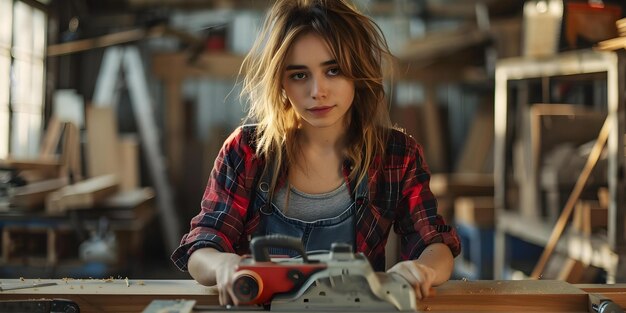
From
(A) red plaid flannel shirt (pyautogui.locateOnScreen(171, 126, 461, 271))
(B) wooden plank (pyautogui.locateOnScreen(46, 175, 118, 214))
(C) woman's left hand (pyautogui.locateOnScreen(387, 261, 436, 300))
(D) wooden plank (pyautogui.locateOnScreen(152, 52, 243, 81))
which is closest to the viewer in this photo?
(C) woman's left hand (pyautogui.locateOnScreen(387, 261, 436, 300))

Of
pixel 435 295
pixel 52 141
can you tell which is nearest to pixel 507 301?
pixel 435 295

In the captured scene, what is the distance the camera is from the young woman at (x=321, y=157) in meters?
1.78

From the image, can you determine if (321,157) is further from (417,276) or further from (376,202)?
(417,276)

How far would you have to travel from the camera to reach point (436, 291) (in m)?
1.56

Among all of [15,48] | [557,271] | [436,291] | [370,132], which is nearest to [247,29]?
[15,48]

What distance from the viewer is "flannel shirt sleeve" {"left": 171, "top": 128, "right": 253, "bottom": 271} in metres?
1.75

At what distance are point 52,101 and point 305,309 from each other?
6030 mm

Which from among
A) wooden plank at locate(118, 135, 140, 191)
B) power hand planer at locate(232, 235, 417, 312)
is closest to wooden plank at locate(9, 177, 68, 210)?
wooden plank at locate(118, 135, 140, 191)

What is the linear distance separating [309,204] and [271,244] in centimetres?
65

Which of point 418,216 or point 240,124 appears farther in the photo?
point 240,124

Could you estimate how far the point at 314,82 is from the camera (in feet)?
5.72

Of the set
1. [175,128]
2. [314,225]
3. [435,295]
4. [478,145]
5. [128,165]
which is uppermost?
[175,128]

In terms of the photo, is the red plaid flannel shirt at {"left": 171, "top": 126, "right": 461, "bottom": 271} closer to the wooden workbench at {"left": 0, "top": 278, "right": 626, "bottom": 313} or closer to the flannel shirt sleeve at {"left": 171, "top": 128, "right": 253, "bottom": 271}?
the flannel shirt sleeve at {"left": 171, "top": 128, "right": 253, "bottom": 271}

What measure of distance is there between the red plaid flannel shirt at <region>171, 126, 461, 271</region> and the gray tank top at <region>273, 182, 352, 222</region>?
65 mm
